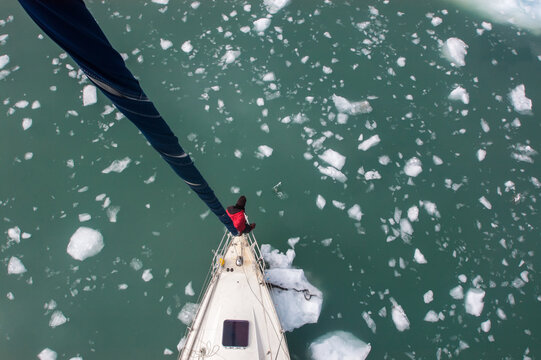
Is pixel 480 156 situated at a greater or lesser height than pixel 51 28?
lesser

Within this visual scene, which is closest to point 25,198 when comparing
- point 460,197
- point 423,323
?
point 423,323

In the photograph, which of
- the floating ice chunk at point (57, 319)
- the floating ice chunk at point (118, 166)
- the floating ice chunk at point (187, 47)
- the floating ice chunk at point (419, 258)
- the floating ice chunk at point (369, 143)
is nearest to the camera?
the floating ice chunk at point (57, 319)

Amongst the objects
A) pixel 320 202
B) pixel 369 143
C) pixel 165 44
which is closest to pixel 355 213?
pixel 320 202

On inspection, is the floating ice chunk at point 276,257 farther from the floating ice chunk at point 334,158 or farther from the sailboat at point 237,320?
the floating ice chunk at point 334,158

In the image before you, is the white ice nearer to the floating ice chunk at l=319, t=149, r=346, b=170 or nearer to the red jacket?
the floating ice chunk at l=319, t=149, r=346, b=170

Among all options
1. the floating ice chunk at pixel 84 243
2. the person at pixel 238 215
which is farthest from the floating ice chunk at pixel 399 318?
the floating ice chunk at pixel 84 243

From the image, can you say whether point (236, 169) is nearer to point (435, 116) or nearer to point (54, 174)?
point (54, 174)

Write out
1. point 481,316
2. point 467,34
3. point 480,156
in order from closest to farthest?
point 481,316
point 480,156
point 467,34
